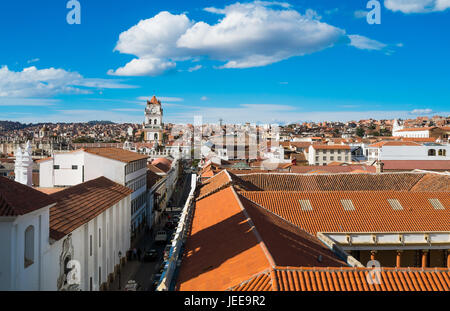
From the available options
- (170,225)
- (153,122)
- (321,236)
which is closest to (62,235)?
(321,236)

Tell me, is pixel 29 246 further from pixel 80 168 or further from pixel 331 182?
pixel 331 182

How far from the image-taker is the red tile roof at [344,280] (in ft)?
36.2

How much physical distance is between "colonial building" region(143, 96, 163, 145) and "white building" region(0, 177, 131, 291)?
10608 centimetres

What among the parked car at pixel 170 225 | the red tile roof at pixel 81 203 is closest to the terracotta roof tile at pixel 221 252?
the red tile roof at pixel 81 203

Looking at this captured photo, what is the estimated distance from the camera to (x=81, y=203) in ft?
74.7

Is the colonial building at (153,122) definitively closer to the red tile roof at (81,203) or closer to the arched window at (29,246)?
the red tile roof at (81,203)

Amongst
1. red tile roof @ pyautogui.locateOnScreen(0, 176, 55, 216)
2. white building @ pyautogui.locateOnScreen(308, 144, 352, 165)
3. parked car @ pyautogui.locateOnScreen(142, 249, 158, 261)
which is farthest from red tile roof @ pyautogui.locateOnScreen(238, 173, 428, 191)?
white building @ pyautogui.locateOnScreen(308, 144, 352, 165)

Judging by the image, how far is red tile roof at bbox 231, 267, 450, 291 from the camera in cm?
1104

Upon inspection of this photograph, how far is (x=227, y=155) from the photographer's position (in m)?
102

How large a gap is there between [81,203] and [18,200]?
912 centimetres

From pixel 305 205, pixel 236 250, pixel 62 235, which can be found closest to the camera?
pixel 236 250

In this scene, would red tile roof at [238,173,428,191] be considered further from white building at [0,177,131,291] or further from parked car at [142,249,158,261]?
white building at [0,177,131,291]

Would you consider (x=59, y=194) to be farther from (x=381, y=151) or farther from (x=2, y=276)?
(x=381, y=151)
